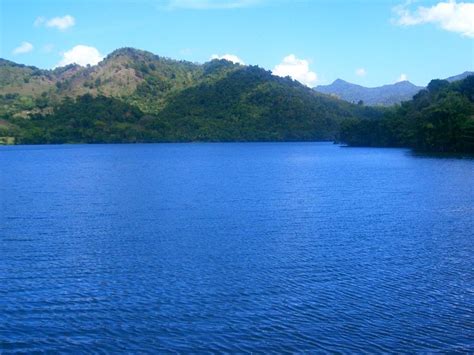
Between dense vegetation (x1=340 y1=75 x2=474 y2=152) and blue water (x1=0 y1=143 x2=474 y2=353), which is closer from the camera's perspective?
blue water (x1=0 y1=143 x2=474 y2=353)

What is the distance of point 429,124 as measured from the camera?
11369cm

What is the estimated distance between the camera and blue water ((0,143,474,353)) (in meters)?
16.8

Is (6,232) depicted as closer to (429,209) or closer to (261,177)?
(429,209)

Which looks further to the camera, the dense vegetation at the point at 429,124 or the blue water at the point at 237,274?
the dense vegetation at the point at 429,124

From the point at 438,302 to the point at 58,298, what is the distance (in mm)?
14338

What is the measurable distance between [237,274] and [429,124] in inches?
3937

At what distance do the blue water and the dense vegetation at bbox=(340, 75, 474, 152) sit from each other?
66.3 metres

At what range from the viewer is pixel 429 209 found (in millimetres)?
41938

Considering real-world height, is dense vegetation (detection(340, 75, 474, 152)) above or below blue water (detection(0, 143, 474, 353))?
above

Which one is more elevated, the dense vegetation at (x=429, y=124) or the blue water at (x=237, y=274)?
the dense vegetation at (x=429, y=124)

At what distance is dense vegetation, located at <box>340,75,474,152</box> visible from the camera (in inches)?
4328

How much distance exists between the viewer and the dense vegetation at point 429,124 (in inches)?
4328

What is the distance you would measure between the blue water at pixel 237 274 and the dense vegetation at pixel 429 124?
6634 cm

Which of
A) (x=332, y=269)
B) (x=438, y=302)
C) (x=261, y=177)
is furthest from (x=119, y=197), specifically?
(x=438, y=302)
